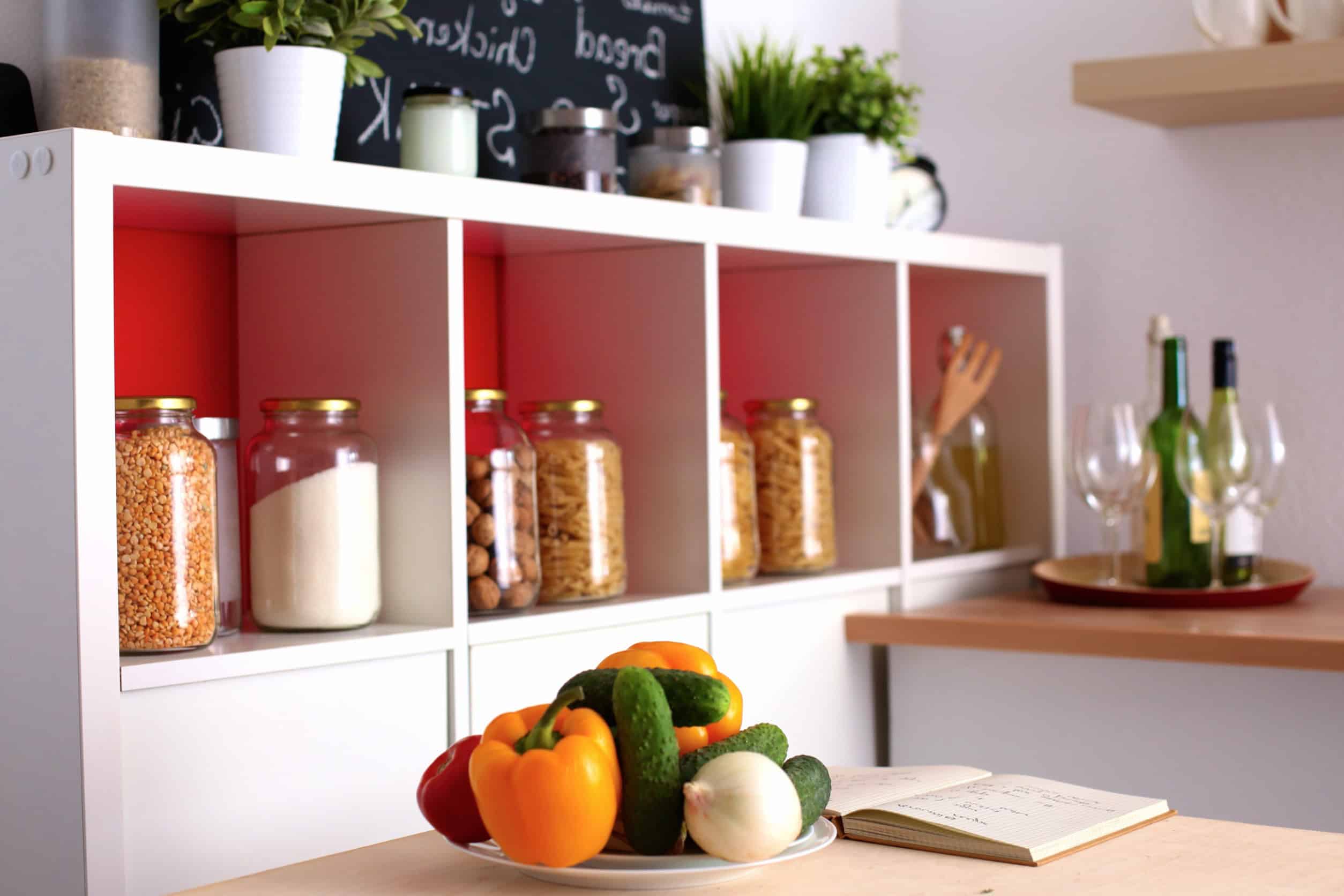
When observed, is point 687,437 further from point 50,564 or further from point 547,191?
point 50,564

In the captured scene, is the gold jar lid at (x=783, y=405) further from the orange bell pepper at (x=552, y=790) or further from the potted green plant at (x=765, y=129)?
the orange bell pepper at (x=552, y=790)

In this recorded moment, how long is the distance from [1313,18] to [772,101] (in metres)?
0.68

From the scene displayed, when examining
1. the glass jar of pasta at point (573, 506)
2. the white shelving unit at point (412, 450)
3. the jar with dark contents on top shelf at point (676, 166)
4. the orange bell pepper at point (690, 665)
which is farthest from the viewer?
the jar with dark contents on top shelf at point (676, 166)

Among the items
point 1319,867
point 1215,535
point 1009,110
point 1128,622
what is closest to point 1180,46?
point 1009,110

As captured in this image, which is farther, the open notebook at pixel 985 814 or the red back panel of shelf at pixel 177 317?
the red back panel of shelf at pixel 177 317

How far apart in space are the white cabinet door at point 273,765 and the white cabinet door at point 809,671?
42 centimetres

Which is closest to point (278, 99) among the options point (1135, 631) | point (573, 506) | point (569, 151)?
point (569, 151)

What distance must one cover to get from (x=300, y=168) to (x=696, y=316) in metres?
0.54

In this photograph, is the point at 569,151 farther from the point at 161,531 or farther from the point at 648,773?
the point at 648,773

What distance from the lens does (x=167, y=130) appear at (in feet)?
5.18

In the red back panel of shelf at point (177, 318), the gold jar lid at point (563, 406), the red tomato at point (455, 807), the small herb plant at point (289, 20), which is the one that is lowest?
the red tomato at point (455, 807)

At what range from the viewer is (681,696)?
2.97 feet

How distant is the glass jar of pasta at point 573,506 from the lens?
5.49 ft

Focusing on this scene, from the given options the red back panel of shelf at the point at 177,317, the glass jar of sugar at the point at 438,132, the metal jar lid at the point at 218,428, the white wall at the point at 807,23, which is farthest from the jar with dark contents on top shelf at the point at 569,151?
the white wall at the point at 807,23
